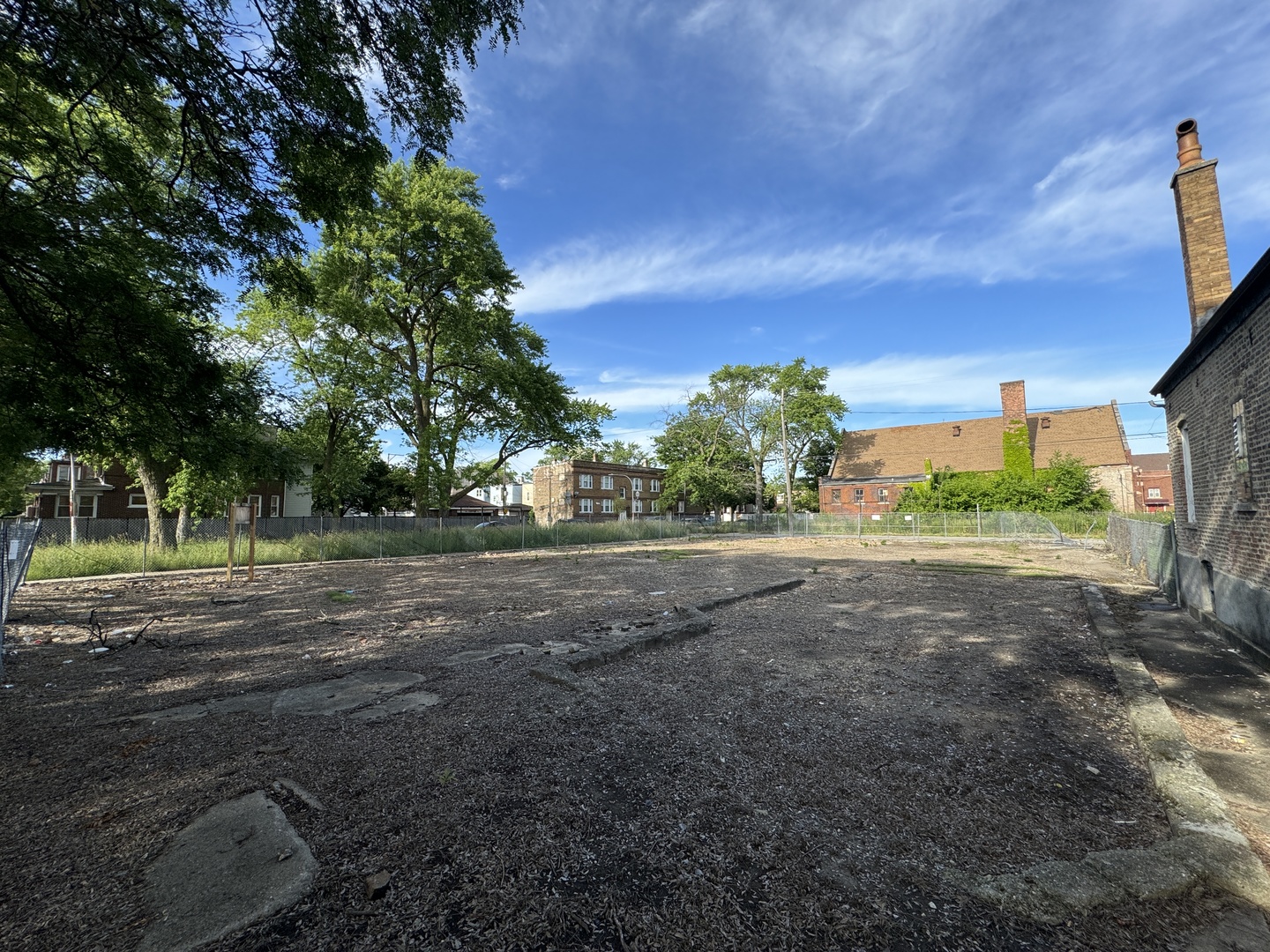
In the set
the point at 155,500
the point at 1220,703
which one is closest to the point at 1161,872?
the point at 1220,703

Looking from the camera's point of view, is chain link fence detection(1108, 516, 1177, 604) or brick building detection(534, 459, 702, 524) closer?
chain link fence detection(1108, 516, 1177, 604)

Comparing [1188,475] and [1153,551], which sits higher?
[1188,475]

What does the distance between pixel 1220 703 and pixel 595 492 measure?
169ft

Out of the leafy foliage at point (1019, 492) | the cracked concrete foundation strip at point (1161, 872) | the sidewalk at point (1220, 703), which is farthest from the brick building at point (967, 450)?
the cracked concrete foundation strip at point (1161, 872)

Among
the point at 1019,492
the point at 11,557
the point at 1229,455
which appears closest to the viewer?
the point at 11,557

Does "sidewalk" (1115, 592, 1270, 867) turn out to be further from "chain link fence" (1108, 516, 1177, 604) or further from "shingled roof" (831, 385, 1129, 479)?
"shingled roof" (831, 385, 1129, 479)

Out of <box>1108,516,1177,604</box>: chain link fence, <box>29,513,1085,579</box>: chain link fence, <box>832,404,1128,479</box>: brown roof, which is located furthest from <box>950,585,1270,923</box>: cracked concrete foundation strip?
<box>832,404,1128,479</box>: brown roof

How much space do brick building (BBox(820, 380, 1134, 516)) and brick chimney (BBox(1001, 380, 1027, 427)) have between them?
58mm

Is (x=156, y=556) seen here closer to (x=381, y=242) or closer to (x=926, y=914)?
(x=381, y=242)

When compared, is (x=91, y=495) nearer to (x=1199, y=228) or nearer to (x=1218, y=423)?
(x=1218, y=423)

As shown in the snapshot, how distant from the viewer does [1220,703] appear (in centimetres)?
509

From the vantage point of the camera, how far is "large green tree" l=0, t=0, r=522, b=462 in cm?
442

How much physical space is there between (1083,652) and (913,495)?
127 feet

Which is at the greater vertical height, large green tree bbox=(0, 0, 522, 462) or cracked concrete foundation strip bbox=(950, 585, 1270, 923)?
large green tree bbox=(0, 0, 522, 462)
